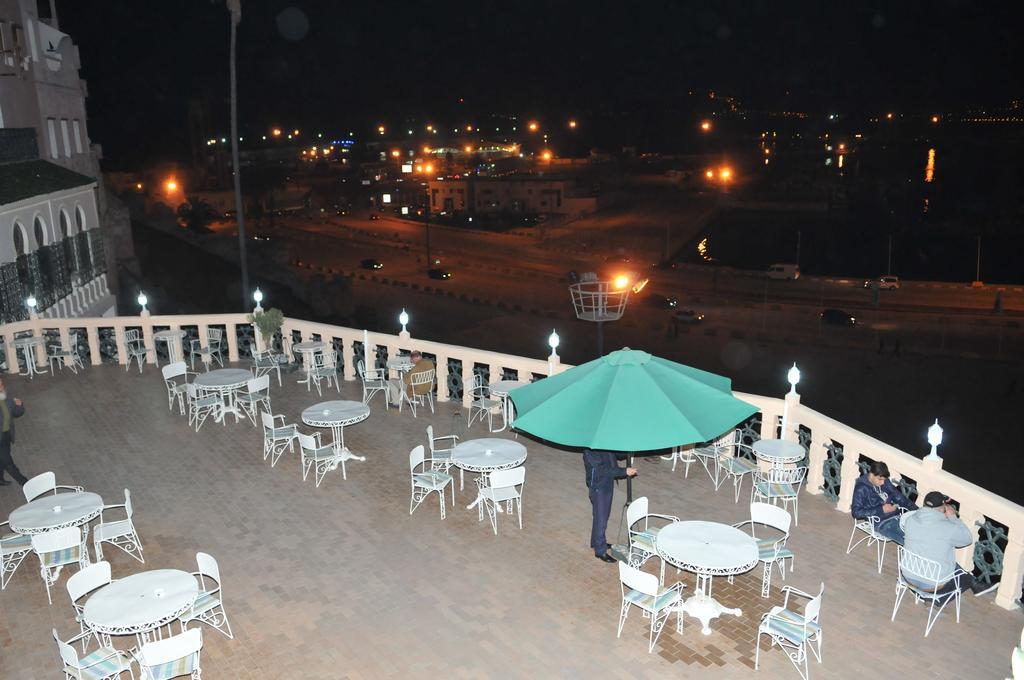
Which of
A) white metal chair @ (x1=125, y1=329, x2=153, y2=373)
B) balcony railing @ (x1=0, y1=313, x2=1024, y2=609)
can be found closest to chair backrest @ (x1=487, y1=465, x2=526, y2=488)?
balcony railing @ (x1=0, y1=313, x2=1024, y2=609)

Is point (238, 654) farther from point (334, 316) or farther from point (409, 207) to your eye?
A: point (409, 207)

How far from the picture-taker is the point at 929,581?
7918mm

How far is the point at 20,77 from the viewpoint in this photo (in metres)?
26.3

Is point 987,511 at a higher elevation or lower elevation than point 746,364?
higher

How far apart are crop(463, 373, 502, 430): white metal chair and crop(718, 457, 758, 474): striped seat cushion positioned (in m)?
4.15

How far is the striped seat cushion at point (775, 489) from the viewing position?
32.9ft

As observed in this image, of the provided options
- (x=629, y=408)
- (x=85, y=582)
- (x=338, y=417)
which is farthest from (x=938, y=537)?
(x=85, y=582)

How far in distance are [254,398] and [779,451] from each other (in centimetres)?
916

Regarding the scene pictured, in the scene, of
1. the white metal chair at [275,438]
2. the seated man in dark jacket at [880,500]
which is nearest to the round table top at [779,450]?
the seated man in dark jacket at [880,500]

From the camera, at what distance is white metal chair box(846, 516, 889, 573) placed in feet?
29.4

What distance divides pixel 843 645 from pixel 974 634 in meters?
1.42

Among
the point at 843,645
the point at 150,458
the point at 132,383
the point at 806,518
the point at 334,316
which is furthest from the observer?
the point at 334,316

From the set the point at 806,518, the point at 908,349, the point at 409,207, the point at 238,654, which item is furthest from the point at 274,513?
the point at 409,207

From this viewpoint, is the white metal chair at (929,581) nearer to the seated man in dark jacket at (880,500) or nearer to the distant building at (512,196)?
the seated man in dark jacket at (880,500)
